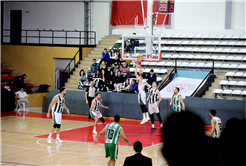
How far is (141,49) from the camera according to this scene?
13758 mm

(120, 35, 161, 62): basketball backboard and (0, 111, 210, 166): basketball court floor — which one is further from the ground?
(120, 35, 161, 62): basketball backboard

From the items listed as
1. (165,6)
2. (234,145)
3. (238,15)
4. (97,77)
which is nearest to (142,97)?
(165,6)

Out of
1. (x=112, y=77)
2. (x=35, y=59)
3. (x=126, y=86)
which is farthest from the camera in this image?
(x=35, y=59)

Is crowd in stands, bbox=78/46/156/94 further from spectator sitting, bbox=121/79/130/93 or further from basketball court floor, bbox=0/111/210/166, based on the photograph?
basketball court floor, bbox=0/111/210/166

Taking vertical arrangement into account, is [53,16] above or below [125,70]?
above

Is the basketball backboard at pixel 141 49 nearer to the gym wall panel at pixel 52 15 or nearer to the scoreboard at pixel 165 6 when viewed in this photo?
the scoreboard at pixel 165 6

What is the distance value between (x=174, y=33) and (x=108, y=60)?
6831 mm

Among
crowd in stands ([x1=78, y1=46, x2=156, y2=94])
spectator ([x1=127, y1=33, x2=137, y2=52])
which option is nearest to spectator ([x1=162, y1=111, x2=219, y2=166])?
spectator ([x1=127, y1=33, x2=137, y2=52])

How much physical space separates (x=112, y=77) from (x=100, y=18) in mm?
9635

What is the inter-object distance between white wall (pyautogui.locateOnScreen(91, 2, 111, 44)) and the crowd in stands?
6523 millimetres

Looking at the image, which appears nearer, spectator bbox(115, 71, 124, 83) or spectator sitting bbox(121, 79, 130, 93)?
spectator sitting bbox(121, 79, 130, 93)

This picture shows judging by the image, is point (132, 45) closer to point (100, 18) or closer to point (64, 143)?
point (64, 143)

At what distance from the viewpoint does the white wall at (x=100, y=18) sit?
27.0 metres

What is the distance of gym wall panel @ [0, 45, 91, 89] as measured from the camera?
2466 cm
